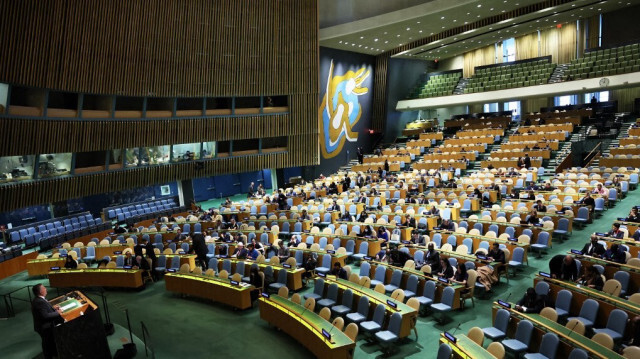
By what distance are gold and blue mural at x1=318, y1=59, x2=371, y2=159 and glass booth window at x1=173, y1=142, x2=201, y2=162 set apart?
276 inches

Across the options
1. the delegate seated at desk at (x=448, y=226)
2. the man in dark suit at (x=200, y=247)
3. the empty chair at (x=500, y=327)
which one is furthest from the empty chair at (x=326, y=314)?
the delegate seated at desk at (x=448, y=226)

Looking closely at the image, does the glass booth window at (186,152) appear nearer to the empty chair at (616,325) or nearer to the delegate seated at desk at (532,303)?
the delegate seated at desk at (532,303)

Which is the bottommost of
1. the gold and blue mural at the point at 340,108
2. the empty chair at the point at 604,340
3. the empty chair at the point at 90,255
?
the empty chair at the point at 90,255

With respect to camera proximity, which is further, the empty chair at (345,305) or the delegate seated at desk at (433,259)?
the delegate seated at desk at (433,259)

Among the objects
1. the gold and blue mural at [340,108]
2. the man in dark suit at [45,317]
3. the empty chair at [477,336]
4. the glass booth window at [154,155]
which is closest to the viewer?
the empty chair at [477,336]

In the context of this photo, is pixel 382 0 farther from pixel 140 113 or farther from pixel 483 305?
pixel 483 305

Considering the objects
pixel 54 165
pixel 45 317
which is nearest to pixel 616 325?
pixel 45 317

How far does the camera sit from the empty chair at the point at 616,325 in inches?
261

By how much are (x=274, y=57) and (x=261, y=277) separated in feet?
46.8

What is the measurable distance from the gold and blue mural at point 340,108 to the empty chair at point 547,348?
2000 centimetres

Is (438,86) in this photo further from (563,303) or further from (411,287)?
(563,303)

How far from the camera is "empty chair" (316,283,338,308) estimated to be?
357 inches

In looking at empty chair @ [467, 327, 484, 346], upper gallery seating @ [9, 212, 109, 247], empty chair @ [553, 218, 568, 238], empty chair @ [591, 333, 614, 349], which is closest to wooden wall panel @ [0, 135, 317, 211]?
upper gallery seating @ [9, 212, 109, 247]

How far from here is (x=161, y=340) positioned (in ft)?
29.7
